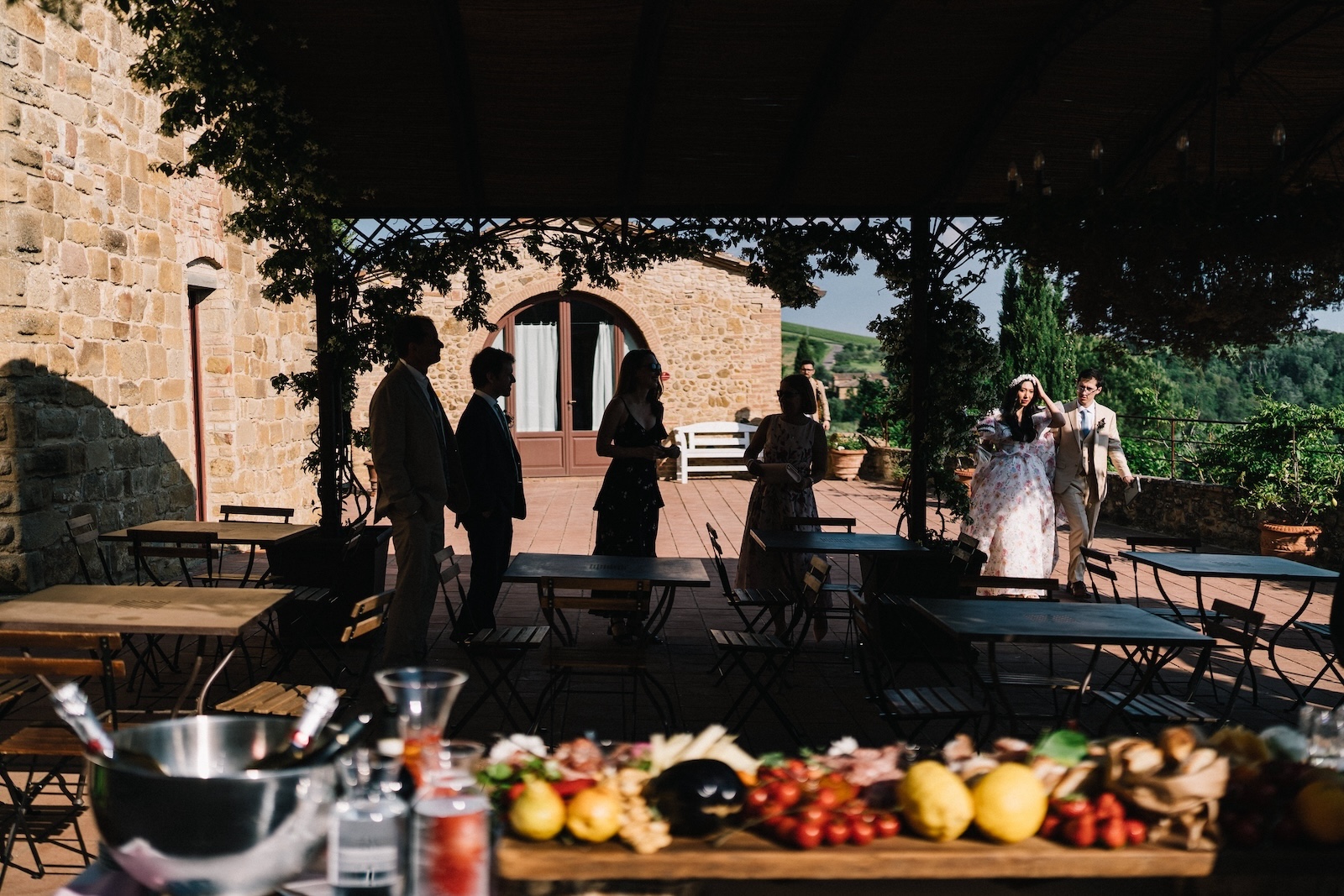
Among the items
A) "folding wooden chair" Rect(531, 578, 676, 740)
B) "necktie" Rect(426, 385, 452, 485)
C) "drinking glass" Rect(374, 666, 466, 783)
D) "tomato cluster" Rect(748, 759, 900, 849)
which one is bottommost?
"folding wooden chair" Rect(531, 578, 676, 740)

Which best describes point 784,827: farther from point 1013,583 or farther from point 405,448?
point 405,448

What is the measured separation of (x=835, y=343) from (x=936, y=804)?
62666 millimetres

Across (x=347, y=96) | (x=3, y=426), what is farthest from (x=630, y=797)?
(x=3, y=426)

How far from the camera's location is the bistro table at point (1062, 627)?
375cm

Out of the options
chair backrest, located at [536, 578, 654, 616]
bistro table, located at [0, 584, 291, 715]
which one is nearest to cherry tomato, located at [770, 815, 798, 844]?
bistro table, located at [0, 584, 291, 715]

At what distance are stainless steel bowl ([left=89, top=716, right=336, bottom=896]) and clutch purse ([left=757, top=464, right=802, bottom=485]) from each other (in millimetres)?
5091

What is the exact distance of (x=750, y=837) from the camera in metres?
1.68

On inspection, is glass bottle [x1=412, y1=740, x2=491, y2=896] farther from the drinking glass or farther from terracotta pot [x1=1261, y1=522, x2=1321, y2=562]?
terracotta pot [x1=1261, y1=522, x2=1321, y2=562]

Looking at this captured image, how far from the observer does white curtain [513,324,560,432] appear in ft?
60.2

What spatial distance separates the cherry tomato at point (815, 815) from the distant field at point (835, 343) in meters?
54.6

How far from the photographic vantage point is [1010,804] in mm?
1644

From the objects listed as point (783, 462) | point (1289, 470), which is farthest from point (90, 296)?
point (1289, 470)

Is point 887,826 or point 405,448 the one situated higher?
point 405,448

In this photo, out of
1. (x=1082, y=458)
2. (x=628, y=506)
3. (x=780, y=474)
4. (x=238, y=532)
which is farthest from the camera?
(x=1082, y=458)
